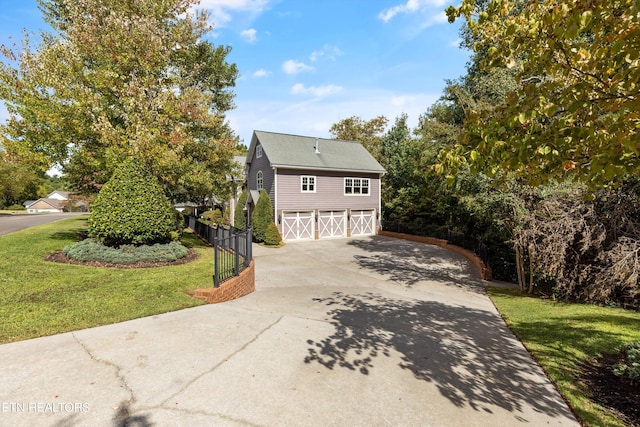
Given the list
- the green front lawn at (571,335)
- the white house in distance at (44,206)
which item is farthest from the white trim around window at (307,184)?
the white house in distance at (44,206)

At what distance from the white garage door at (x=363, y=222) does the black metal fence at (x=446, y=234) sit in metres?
1.20

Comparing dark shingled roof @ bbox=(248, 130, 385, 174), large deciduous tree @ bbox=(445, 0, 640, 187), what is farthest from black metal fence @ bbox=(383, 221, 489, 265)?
large deciduous tree @ bbox=(445, 0, 640, 187)

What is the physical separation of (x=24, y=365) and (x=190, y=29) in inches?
679

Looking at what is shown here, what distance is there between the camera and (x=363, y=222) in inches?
1029

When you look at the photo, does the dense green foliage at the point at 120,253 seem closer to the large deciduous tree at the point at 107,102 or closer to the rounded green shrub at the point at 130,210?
the rounded green shrub at the point at 130,210

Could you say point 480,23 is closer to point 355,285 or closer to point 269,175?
point 355,285

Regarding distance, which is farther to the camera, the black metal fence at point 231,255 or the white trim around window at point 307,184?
the white trim around window at point 307,184

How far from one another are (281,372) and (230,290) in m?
3.96

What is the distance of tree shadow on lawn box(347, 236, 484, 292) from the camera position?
12.8m

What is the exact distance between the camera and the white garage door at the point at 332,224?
24.1 m

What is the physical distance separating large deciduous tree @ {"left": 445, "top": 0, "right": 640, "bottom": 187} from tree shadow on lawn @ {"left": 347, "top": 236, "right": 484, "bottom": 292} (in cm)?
856

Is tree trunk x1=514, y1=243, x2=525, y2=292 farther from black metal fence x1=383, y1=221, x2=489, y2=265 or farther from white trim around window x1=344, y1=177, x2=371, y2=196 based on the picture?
white trim around window x1=344, y1=177, x2=371, y2=196

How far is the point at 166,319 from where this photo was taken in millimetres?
6105

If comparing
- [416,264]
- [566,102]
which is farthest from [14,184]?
[566,102]
